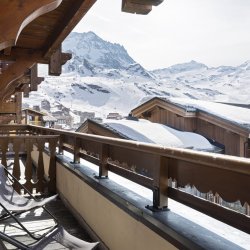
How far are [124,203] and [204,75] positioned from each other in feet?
617

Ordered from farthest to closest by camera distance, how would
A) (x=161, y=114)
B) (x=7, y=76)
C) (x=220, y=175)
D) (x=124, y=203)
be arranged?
(x=161, y=114) → (x=7, y=76) → (x=124, y=203) → (x=220, y=175)

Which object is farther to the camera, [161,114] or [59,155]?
[161,114]

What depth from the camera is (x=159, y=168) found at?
2.34m

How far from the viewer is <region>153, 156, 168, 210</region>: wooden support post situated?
7.61 ft

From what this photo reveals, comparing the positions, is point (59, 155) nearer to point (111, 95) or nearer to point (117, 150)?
point (117, 150)

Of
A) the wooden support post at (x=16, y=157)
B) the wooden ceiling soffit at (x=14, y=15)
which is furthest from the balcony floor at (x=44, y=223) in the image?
the wooden ceiling soffit at (x=14, y=15)

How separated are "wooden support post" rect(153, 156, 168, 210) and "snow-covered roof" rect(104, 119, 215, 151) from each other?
772cm

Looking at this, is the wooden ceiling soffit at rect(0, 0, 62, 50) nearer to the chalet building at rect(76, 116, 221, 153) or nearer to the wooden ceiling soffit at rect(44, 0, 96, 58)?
the wooden ceiling soffit at rect(44, 0, 96, 58)

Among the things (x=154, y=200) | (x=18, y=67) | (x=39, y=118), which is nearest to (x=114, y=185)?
(x=154, y=200)

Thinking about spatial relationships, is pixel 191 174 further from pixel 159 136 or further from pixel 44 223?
pixel 159 136

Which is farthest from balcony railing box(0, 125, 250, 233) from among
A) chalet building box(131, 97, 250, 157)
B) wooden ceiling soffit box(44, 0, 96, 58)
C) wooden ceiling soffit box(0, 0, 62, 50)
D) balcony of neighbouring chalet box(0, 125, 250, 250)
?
chalet building box(131, 97, 250, 157)

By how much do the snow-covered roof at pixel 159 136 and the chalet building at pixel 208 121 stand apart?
0.69 metres

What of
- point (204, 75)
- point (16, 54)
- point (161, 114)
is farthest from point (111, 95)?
point (16, 54)

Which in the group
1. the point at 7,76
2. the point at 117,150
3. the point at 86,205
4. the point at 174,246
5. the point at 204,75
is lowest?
the point at 86,205
